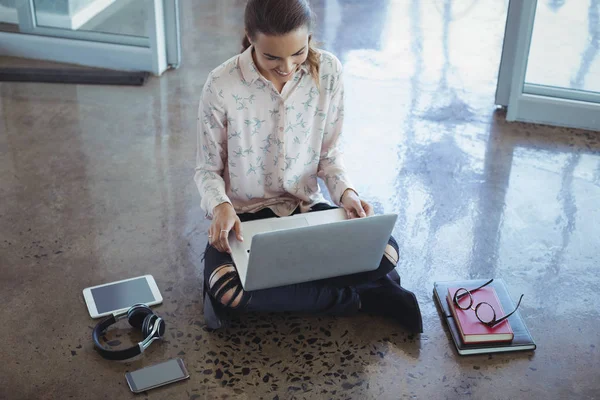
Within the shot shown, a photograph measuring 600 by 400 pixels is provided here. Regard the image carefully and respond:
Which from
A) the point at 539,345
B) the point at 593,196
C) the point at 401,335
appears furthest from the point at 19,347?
the point at 593,196

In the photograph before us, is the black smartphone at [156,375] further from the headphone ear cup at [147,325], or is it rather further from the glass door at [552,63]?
the glass door at [552,63]

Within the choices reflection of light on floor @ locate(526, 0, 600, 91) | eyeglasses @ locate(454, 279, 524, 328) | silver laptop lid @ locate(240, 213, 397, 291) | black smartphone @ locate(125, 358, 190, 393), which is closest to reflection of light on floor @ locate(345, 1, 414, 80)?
reflection of light on floor @ locate(526, 0, 600, 91)

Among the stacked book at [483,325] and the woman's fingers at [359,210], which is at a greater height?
the woman's fingers at [359,210]

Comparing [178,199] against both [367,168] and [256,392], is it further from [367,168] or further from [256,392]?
[256,392]

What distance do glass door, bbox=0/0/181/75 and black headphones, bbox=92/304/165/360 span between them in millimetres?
2011

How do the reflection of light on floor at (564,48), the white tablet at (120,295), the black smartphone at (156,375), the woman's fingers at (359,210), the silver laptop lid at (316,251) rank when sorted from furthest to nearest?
the reflection of light on floor at (564,48) < the white tablet at (120,295) < the woman's fingers at (359,210) < the black smartphone at (156,375) < the silver laptop lid at (316,251)

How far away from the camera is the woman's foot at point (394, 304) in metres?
2.23

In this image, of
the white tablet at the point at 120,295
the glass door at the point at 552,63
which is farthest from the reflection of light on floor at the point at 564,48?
the white tablet at the point at 120,295

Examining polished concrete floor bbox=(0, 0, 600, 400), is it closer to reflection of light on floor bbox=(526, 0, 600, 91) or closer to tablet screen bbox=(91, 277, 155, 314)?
tablet screen bbox=(91, 277, 155, 314)

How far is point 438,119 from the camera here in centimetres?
362

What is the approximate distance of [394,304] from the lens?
2258 mm

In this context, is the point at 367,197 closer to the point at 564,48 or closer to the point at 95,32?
the point at 564,48

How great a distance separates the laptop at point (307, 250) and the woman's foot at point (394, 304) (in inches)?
7.2

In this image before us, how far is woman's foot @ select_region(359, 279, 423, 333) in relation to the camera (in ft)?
7.32
